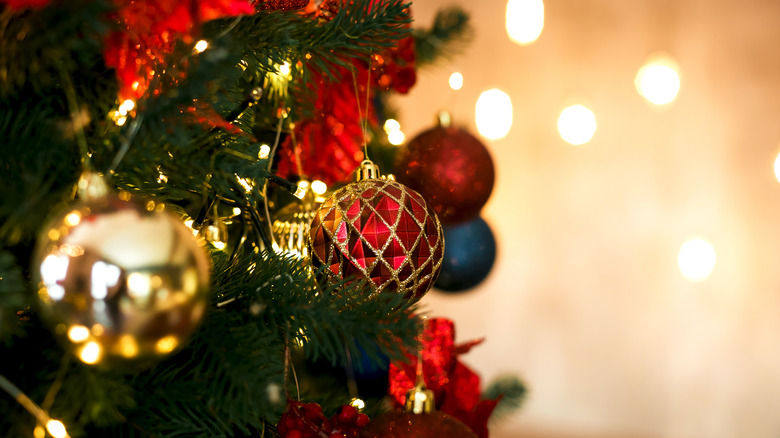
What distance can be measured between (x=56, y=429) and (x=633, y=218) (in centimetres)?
182

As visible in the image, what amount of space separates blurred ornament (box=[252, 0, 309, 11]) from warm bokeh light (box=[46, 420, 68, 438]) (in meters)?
0.30

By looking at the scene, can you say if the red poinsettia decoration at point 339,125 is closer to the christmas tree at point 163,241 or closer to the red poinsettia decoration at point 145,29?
the christmas tree at point 163,241

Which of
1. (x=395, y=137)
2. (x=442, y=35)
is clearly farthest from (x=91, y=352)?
(x=442, y=35)

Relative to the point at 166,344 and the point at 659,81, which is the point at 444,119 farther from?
the point at 659,81

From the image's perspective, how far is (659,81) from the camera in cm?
168

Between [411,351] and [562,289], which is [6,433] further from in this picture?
[562,289]

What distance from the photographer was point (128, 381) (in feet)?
0.96

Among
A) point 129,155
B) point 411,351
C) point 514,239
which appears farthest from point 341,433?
point 514,239

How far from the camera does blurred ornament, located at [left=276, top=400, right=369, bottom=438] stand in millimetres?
341

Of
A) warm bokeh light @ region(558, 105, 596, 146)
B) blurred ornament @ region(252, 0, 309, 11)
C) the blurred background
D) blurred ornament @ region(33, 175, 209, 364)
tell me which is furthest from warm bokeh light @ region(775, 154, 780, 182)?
blurred ornament @ region(33, 175, 209, 364)

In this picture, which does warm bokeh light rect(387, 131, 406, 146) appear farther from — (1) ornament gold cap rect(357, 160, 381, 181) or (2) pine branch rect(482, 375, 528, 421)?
(2) pine branch rect(482, 375, 528, 421)

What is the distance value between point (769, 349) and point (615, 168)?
0.71 m

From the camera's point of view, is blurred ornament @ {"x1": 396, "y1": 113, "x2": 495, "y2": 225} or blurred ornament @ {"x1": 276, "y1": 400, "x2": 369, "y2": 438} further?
blurred ornament @ {"x1": 396, "y1": 113, "x2": 495, "y2": 225}

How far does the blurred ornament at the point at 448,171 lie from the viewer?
0.54m
